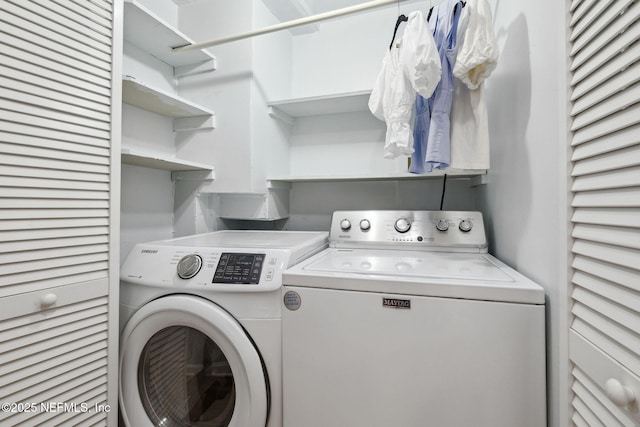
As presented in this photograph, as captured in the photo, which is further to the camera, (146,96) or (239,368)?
(146,96)

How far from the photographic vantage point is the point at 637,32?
0.44 metres

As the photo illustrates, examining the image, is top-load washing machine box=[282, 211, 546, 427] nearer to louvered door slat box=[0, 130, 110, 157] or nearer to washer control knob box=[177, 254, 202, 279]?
washer control knob box=[177, 254, 202, 279]

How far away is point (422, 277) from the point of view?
911 millimetres

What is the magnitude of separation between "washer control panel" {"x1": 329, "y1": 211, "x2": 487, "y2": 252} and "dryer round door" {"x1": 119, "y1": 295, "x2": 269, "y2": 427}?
74 centimetres

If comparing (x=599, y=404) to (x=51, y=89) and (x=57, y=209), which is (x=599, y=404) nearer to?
(x=57, y=209)

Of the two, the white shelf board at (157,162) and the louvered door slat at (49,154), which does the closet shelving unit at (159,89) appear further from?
the louvered door slat at (49,154)

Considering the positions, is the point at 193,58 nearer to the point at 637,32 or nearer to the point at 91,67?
the point at 91,67

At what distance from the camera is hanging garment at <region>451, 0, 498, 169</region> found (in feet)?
3.38

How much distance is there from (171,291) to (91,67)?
84cm

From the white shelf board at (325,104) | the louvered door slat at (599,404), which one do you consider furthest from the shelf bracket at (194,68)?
the louvered door slat at (599,404)

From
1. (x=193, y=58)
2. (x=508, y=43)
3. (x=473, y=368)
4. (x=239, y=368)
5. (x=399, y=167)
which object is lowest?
(x=239, y=368)

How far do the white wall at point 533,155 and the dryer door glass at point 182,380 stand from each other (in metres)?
1.10

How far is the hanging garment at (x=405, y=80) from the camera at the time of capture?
1.05m

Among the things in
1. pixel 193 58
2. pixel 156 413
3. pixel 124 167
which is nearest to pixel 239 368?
pixel 156 413
